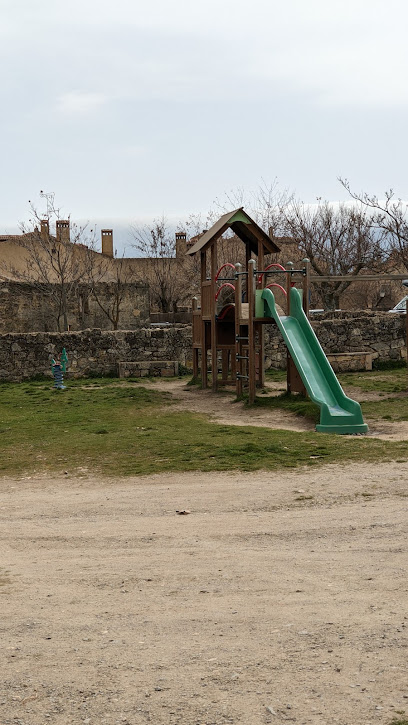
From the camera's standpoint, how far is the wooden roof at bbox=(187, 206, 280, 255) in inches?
738

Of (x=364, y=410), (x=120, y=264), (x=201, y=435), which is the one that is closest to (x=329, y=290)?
(x=120, y=264)

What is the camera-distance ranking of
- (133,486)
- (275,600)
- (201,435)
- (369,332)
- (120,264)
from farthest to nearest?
(120,264)
(369,332)
(201,435)
(133,486)
(275,600)

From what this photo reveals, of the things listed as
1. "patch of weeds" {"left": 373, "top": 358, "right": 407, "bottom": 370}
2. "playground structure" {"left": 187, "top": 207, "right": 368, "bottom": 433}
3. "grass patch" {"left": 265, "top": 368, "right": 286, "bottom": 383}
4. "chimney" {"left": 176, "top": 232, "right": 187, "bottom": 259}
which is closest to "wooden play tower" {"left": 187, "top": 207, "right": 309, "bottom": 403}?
"playground structure" {"left": 187, "top": 207, "right": 368, "bottom": 433}

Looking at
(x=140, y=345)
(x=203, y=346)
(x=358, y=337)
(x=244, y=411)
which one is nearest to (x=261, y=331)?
(x=203, y=346)

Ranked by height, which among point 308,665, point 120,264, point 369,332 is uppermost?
point 120,264

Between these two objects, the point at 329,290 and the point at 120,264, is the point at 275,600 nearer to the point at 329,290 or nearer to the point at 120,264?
the point at 329,290

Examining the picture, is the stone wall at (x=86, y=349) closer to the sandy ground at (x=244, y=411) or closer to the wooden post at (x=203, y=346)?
the sandy ground at (x=244, y=411)

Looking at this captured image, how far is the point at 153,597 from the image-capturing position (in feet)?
18.3

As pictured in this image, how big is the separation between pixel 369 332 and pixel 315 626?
67.4 feet

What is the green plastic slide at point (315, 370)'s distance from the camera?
42.3ft

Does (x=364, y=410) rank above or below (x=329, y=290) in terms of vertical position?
below

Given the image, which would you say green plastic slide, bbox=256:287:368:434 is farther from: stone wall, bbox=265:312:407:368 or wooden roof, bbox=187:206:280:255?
stone wall, bbox=265:312:407:368

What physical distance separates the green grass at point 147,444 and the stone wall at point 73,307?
18799 millimetres

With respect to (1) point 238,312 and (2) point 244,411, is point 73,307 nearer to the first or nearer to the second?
(1) point 238,312
